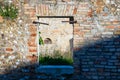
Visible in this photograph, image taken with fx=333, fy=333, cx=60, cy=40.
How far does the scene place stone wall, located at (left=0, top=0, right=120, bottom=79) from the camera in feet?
20.1

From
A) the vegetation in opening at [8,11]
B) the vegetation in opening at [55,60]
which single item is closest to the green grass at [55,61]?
the vegetation in opening at [55,60]

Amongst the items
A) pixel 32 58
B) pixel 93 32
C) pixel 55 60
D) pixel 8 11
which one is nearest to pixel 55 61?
pixel 55 60

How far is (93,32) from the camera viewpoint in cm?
615

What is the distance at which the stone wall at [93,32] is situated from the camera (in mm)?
6125

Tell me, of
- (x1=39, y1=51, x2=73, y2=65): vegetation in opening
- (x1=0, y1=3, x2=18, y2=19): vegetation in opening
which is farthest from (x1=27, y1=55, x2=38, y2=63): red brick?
(x1=0, y1=3, x2=18, y2=19): vegetation in opening

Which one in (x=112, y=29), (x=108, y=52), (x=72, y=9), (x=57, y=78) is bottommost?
(x=57, y=78)

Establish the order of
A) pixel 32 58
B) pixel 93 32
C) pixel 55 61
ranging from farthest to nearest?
pixel 55 61, pixel 32 58, pixel 93 32

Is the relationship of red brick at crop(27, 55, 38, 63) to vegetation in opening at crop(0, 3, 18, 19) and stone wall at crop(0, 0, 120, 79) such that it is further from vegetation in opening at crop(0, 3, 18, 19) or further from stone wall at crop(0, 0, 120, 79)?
vegetation in opening at crop(0, 3, 18, 19)

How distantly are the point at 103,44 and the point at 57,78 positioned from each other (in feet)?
3.53

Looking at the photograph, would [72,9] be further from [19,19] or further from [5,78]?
[5,78]

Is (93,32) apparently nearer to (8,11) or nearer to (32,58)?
(32,58)

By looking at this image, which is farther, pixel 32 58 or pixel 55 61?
pixel 55 61

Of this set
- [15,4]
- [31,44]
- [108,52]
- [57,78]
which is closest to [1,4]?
[15,4]

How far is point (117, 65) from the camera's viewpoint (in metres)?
6.17
